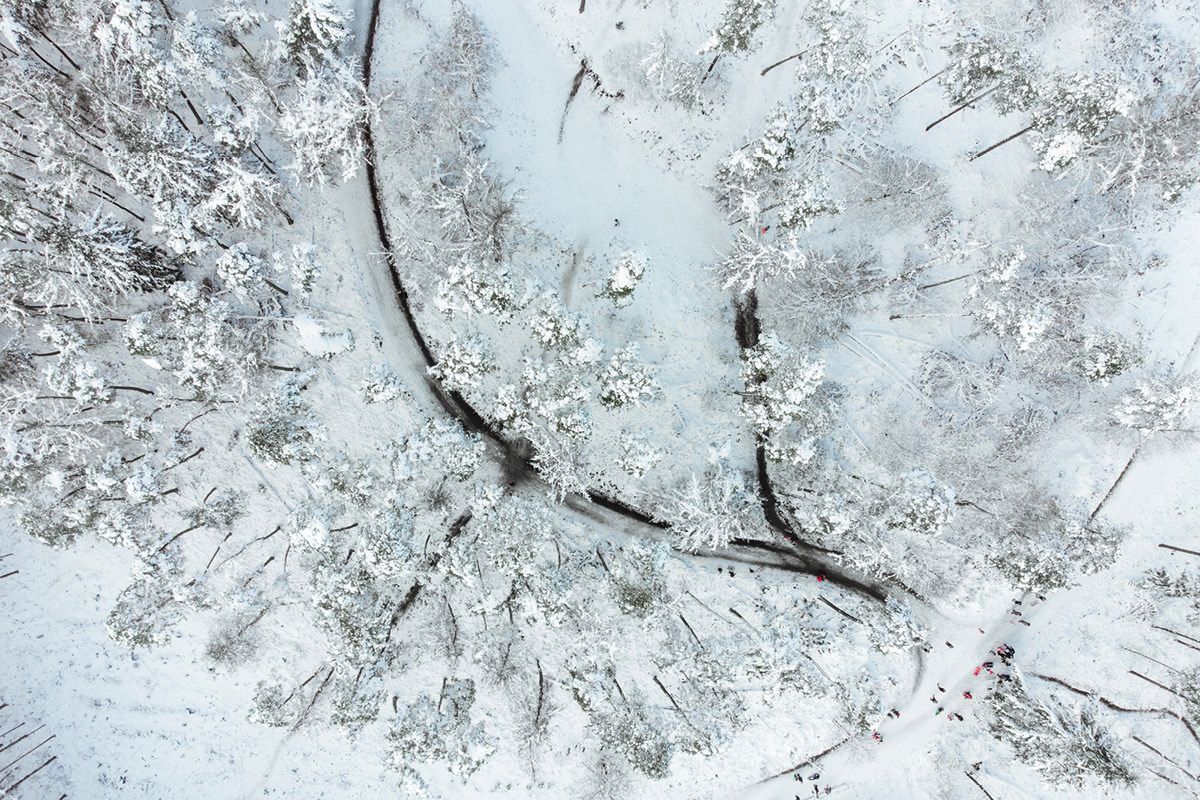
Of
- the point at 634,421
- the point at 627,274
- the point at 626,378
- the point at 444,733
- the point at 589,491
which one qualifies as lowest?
the point at 444,733

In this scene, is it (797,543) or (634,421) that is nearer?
(634,421)

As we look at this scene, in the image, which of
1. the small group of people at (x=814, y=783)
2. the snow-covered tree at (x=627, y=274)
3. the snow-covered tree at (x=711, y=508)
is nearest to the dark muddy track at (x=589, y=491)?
the snow-covered tree at (x=711, y=508)

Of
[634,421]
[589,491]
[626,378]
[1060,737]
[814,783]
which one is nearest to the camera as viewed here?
[626,378]

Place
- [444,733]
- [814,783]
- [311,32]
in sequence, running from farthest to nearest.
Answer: [814,783]
[444,733]
[311,32]

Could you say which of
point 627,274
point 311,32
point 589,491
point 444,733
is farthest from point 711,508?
point 311,32

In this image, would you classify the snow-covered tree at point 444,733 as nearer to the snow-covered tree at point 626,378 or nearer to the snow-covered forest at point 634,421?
the snow-covered forest at point 634,421

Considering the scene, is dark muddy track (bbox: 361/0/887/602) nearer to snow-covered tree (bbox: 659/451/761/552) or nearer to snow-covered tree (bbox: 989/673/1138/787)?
snow-covered tree (bbox: 659/451/761/552)

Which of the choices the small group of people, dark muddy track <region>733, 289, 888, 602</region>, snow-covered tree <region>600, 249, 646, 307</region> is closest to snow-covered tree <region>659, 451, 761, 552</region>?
dark muddy track <region>733, 289, 888, 602</region>

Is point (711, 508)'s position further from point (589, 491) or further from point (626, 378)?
point (626, 378)
